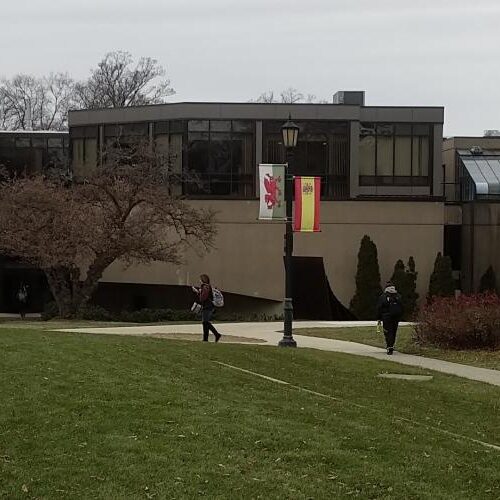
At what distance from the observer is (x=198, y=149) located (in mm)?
37969

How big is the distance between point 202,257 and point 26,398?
2788cm

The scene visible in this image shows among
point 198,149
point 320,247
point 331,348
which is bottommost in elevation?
point 331,348

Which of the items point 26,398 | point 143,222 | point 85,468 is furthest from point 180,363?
point 143,222

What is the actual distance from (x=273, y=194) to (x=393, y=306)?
3772 mm

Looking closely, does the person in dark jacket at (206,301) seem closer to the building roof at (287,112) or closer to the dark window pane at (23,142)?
the building roof at (287,112)

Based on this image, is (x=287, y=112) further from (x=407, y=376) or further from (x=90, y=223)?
(x=407, y=376)

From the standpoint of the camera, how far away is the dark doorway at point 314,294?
3709 centimetres

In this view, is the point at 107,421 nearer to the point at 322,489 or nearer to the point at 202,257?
the point at 322,489

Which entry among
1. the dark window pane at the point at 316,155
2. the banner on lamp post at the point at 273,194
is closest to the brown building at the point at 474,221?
the dark window pane at the point at 316,155

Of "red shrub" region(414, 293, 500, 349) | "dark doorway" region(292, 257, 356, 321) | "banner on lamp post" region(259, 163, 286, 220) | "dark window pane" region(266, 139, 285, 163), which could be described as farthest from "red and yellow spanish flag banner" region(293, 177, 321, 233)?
"dark window pane" region(266, 139, 285, 163)

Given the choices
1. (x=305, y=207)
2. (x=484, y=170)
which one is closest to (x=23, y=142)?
(x=484, y=170)

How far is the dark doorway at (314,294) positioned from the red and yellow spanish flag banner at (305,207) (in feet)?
50.1

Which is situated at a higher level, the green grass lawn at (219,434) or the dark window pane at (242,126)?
the dark window pane at (242,126)

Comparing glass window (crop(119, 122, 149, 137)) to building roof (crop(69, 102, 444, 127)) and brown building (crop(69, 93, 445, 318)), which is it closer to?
brown building (crop(69, 93, 445, 318))
